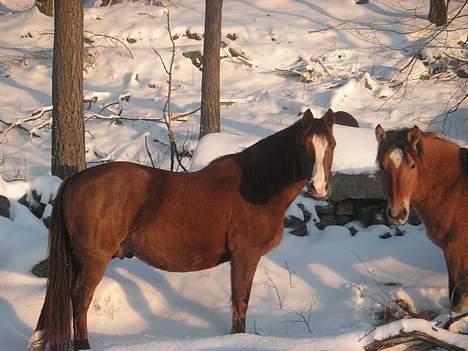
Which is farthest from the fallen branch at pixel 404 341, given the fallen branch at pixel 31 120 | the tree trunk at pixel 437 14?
the tree trunk at pixel 437 14

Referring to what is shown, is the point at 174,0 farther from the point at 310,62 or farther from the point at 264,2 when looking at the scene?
the point at 310,62

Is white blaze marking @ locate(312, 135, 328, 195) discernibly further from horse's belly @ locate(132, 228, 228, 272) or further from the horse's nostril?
horse's belly @ locate(132, 228, 228, 272)

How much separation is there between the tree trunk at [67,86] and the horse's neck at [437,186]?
4.24m

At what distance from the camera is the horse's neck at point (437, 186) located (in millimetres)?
4965

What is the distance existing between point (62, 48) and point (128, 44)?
8.25 m

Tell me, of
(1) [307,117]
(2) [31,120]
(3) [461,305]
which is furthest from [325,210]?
(2) [31,120]

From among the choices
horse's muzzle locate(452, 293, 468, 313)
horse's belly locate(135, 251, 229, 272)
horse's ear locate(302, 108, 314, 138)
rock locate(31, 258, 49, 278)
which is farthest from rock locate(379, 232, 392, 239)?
rock locate(31, 258, 49, 278)

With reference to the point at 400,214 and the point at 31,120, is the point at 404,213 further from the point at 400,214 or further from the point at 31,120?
the point at 31,120

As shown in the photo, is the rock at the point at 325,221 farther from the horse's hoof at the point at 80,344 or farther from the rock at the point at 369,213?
the horse's hoof at the point at 80,344

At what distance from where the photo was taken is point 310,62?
14172 mm

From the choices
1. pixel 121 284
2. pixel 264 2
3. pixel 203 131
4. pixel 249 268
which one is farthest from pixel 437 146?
pixel 264 2

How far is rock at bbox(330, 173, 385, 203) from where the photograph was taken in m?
Answer: 7.01

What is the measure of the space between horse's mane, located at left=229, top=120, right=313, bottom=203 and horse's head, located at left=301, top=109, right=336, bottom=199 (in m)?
0.28

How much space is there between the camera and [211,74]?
10445mm
